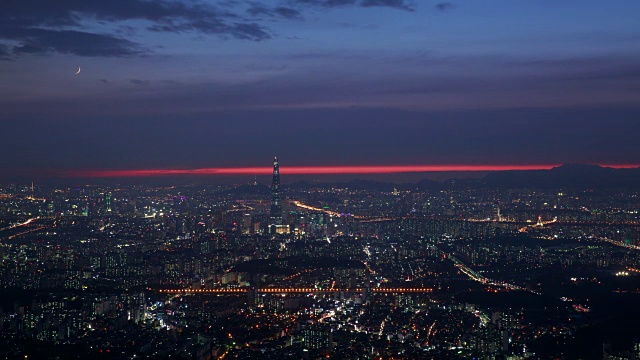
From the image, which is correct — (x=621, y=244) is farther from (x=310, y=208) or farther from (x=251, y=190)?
(x=251, y=190)

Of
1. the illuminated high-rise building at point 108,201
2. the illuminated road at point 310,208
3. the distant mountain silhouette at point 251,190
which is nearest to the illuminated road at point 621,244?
the illuminated road at point 310,208

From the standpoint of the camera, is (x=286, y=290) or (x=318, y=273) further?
(x=318, y=273)

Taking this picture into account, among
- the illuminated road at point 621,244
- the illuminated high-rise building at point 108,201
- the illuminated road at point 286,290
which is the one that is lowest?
the illuminated road at point 286,290

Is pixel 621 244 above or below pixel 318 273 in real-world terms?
above

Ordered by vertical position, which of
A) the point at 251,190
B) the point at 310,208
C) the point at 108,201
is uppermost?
the point at 251,190

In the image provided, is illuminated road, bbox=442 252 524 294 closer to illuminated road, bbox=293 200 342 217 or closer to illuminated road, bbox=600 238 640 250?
illuminated road, bbox=600 238 640 250

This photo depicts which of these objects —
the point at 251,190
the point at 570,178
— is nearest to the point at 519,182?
the point at 570,178

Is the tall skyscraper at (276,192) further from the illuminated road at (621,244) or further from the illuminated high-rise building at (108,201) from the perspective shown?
the illuminated road at (621,244)

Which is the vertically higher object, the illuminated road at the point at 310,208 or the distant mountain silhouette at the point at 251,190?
the distant mountain silhouette at the point at 251,190

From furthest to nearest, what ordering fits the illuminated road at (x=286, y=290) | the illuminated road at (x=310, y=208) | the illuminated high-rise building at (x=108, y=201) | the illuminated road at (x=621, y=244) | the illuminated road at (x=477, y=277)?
the illuminated road at (x=310, y=208) < the illuminated high-rise building at (x=108, y=201) < the illuminated road at (x=621, y=244) < the illuminated road at (x=477, y=277) < the illuminated road at (x=286, y=290)

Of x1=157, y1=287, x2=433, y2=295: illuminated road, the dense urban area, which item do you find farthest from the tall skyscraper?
x1=157, y1=287, x2=433, y2=295: illuminated road
